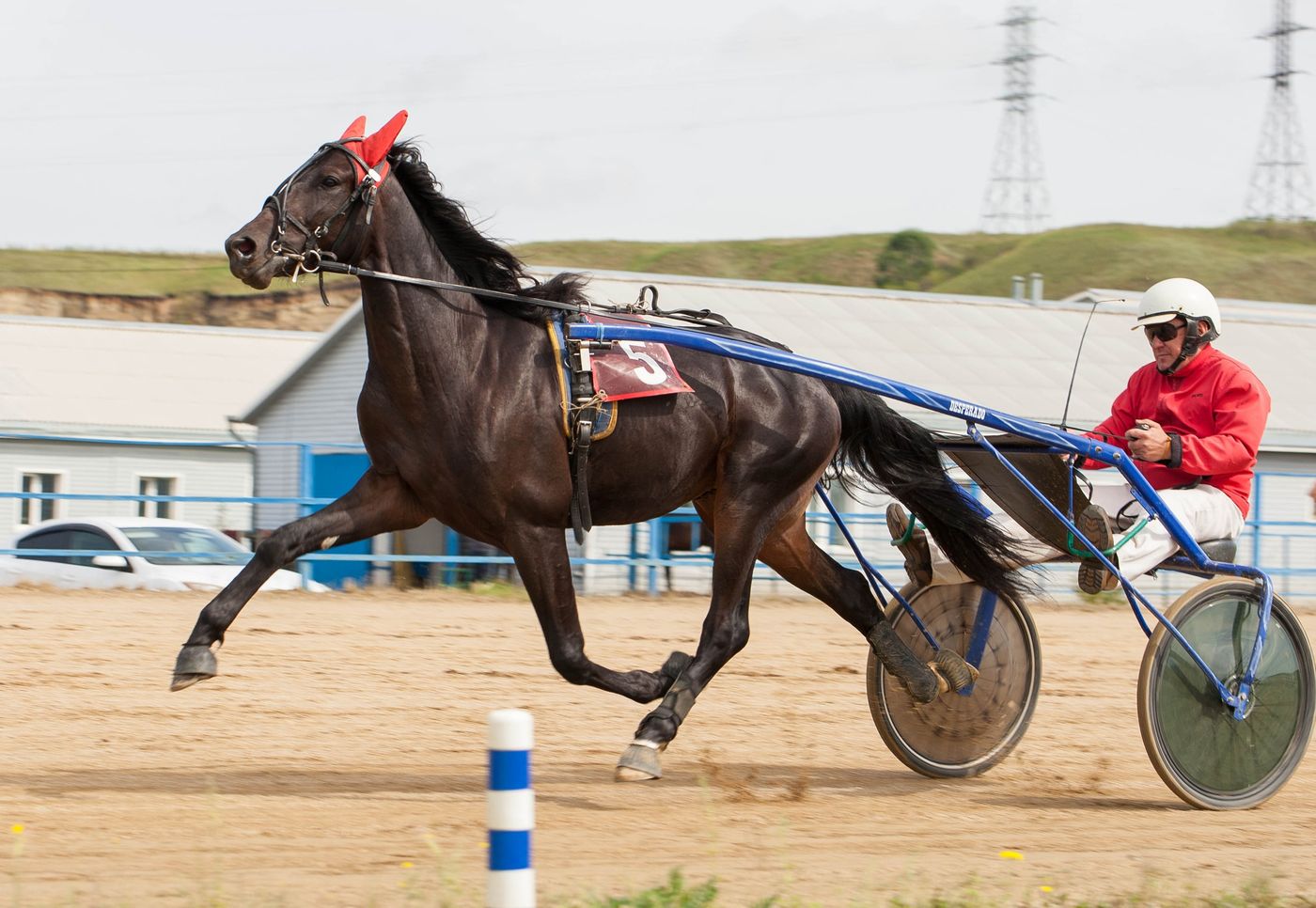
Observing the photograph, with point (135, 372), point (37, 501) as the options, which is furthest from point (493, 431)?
point (135, 372)

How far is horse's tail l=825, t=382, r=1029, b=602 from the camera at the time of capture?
661cm

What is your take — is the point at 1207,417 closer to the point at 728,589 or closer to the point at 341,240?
the point at 728,589

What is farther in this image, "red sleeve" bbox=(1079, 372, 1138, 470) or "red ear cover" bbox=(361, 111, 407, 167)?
"red sleeve" bbox=(1079, 372, 1138, 470)

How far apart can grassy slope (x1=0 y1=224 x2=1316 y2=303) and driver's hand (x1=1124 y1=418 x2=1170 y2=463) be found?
51.6 m

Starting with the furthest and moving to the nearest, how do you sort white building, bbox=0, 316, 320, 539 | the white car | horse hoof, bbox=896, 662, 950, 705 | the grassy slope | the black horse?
the grassy slope
white building, bbox=0, 316, 320, 539
the white car
horse hoof, bbox=896, 662, 950, 705
the black horse

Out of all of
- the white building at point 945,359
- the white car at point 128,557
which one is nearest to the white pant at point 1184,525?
the white car at point 128,557

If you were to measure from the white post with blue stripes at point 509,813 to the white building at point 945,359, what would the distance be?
53.1 ft

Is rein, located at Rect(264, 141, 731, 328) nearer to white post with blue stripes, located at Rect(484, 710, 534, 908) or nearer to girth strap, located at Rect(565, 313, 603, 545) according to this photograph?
girth strap, located at Rect(565, 313, 603, 545)

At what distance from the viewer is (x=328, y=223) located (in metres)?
5.56

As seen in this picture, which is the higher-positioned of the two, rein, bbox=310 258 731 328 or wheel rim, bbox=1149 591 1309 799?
rein, bbox=310 258 731 328

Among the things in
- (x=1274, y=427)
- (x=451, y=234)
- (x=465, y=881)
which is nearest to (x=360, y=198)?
(x=451, y=234)

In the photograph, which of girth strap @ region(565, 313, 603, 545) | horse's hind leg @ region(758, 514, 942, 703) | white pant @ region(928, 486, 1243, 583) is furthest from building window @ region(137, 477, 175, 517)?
white pant @ region(928, 486, 1243, 583)

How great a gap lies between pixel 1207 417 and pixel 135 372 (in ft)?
80.2

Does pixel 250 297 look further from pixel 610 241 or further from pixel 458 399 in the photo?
pixel 458 399
